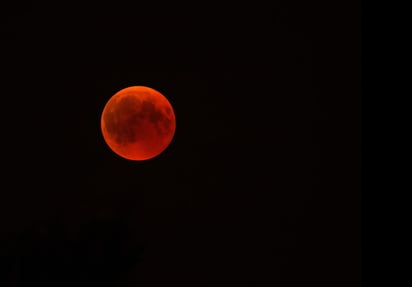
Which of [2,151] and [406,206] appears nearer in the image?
[406,206]

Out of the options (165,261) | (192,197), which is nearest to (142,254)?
(165,261)

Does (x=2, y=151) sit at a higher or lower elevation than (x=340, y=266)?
higher

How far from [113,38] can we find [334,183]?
3254mm

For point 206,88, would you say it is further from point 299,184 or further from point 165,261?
point 165,261

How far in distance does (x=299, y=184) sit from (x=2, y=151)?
370 cm

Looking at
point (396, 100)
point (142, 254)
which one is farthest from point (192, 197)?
point (396, 100)

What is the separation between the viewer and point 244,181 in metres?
5.89

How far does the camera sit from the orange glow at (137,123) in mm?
4383

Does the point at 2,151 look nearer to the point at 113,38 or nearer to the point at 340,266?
the point at 113,38

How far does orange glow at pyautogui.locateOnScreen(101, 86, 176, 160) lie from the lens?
4.38 meters

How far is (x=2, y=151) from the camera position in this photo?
599 cm

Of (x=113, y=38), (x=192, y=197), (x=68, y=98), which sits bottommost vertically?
(x=192, y=197)

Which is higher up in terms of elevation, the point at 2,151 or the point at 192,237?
the point at 2,151

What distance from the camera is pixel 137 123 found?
14.3ft
